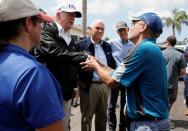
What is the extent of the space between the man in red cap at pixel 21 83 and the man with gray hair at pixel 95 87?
2.14 m

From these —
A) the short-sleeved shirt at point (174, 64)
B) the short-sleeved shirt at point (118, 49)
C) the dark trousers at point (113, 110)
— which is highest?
the short-sleeved shirt at point (118, 49)

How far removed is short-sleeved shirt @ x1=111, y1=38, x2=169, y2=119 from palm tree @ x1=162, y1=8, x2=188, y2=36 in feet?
A: 109

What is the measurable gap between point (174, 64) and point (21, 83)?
171 inches

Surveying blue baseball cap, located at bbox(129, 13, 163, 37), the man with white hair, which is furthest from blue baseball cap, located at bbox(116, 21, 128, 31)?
blue baseball cap, located at bbox(129, 13, 163, 37)

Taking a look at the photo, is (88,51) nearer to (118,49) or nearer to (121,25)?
(118,49)

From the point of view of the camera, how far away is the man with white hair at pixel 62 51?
235 cm

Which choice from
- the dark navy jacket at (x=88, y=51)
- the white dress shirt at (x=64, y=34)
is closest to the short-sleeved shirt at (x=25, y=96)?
the white dress shirt at (x=64, y=34)

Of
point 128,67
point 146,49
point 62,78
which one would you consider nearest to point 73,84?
point 62,78

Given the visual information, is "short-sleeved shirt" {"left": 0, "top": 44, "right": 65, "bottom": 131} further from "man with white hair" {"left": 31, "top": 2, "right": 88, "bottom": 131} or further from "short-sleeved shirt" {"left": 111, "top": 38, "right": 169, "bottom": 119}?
"man with white hair" {"left": 31, "top": 2, "right": 88, "bottom": 131}

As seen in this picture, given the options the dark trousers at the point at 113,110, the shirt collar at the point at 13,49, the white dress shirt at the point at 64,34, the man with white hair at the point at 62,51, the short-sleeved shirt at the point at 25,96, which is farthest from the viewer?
the dark trousers at the point at 113,110

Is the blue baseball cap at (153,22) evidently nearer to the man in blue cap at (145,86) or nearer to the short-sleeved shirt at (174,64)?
the man in blue cap at (145,86)

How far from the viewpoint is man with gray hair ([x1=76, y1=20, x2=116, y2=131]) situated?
10.8 feet

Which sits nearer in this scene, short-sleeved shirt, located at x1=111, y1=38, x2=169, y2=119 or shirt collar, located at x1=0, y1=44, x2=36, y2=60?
shirt collar, located at x1=0, y1=44, x2=36, y2=60

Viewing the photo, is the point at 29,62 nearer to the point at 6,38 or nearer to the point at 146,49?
the point at 6,38
